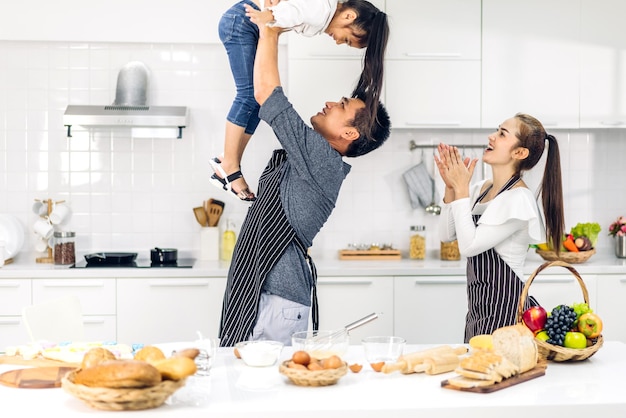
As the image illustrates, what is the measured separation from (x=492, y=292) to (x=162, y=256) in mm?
2042

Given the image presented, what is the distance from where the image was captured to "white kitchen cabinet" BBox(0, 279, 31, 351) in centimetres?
407

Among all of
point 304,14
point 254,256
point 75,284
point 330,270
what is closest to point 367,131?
point 304,14

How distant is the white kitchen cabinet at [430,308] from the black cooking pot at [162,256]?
49.3 inches

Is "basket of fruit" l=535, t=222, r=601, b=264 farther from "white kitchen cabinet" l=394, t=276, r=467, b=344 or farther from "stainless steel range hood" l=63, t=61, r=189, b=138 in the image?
"stainless steel range hood" l=63, t=61, r=189, b=138

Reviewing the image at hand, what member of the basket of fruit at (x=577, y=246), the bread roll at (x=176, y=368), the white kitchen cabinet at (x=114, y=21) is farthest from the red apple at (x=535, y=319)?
the white kitchen cabinet at (x=114, y=21)

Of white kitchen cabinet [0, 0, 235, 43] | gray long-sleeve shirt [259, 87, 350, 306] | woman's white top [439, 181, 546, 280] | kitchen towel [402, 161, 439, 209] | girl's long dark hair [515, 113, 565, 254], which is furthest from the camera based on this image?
kitchen towel [402, 161, 439, 209]

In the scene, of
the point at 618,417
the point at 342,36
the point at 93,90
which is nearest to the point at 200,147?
the point at 93,90

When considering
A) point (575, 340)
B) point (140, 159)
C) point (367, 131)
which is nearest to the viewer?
point (575, 340)

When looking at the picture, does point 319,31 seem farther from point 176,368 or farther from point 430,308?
point 430,308

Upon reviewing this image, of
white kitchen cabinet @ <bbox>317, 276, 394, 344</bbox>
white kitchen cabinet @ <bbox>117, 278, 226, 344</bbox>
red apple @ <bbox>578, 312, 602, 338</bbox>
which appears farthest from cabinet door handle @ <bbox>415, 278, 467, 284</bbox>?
red apple @ <bbox>578, 312, 602, 338</bbox>

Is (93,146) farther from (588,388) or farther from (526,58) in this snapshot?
(588,388)

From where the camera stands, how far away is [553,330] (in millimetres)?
2299

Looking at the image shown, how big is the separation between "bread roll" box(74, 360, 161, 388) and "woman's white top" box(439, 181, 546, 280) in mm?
1526

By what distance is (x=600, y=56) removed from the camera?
448 centimetres
